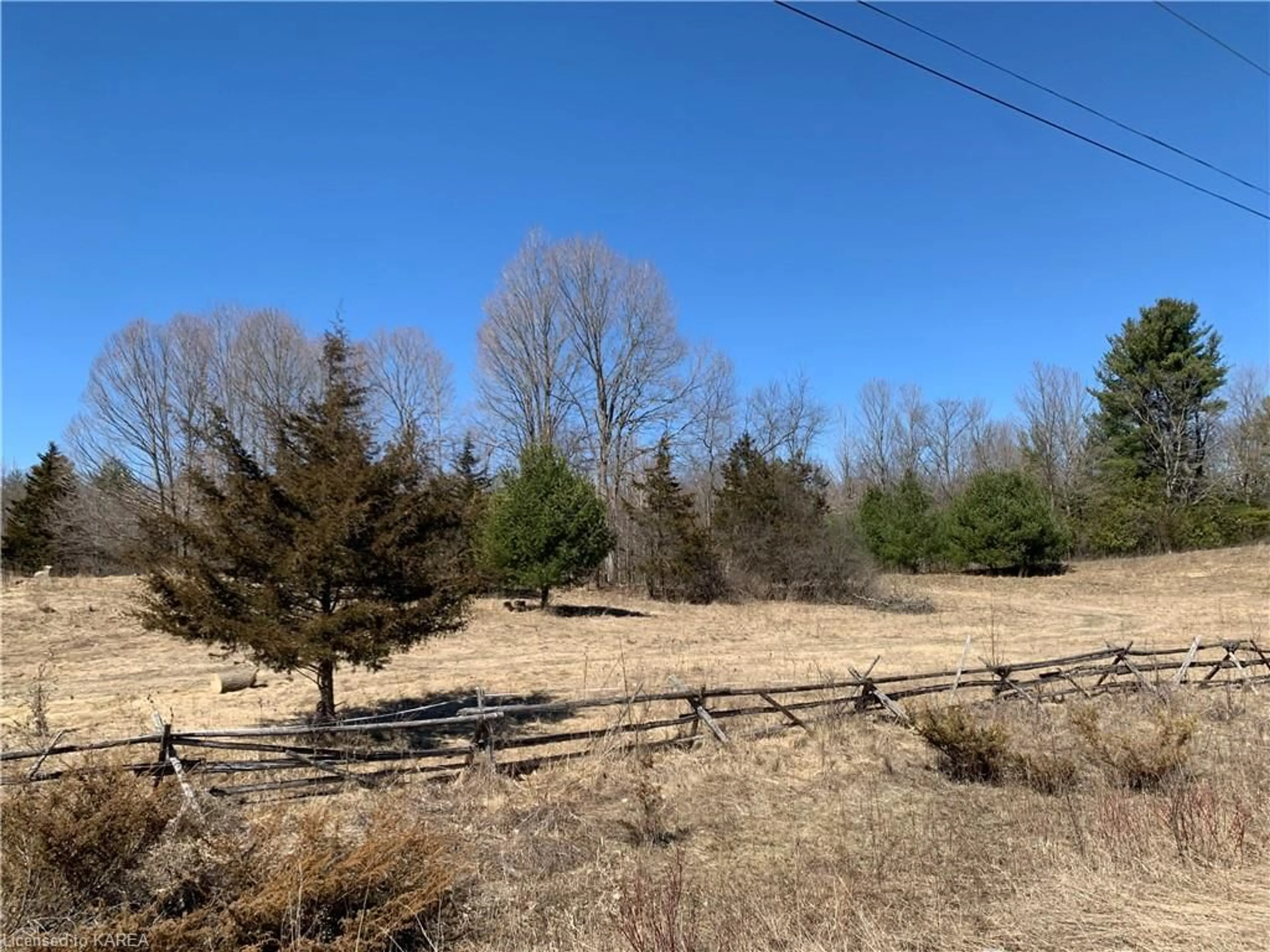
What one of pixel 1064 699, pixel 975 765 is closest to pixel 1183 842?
pixel 975 765

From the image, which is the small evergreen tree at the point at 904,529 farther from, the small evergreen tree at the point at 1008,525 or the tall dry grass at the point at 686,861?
A: the tall dry grass at the point at 686,861

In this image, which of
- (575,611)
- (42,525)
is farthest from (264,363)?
(575,611)

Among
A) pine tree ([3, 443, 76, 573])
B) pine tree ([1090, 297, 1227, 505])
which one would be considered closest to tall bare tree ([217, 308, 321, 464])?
pine tree ([3, 443, 76, 573])

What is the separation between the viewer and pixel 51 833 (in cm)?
388

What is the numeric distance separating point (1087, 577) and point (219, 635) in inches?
1435

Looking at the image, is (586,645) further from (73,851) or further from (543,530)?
(73,851)

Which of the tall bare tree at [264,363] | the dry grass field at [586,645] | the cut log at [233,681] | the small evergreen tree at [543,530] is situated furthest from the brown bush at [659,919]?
the tall bare tree at [264,363]

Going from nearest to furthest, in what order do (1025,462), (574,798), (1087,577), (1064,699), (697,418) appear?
(574,798), (1064,699), (1087,577), (697,418), (1025,462)

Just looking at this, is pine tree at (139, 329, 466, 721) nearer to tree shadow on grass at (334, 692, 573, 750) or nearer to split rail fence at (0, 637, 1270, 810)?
tree shadow on grass at (334, 692, 573, 750)

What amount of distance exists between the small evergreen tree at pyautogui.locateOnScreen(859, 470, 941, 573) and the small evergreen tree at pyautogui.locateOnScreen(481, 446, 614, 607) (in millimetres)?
18688

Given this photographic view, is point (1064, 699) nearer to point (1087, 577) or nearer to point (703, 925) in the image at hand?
point (703, 925)

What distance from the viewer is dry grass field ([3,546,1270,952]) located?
390 centimetres

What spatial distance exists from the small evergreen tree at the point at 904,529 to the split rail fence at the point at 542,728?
25.3 meters

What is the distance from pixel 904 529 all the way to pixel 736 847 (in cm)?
3505
